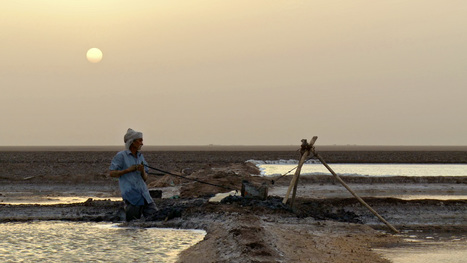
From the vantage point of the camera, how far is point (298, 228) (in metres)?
11.6

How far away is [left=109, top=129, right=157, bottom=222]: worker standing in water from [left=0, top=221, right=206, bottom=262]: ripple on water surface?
59cm

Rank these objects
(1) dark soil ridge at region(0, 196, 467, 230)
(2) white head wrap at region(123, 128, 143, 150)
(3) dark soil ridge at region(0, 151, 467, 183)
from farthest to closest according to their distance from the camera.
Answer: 1. (3) dark soil ridge at region(0, 151, 467, 183)
2. (1) dark soil ridge at region(0, 196, 467, 230)
3. (2) white head wrap at region(123, 128, 143, 150)

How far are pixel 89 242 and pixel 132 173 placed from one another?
1816 millimetres

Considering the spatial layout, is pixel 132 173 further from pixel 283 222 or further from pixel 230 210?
pixel 283 222

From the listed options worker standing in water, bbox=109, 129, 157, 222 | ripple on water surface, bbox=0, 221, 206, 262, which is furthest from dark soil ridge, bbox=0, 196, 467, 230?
ripple on water surface, bbox=0, 221, 206, 262

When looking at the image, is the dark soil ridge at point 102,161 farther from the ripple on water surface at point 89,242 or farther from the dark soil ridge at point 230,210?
the ripple on water surface at point 89,242

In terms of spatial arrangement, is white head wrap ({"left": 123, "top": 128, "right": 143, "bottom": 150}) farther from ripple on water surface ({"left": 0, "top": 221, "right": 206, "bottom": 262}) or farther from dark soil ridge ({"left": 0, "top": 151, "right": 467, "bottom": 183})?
dark soil ridge ({"left": 0, "top": 151, "right": 467, "bottom": 183})

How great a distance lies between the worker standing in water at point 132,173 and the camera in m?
11.1

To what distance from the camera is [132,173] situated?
11.4m

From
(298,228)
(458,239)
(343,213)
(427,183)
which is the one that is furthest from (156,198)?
(427,183)

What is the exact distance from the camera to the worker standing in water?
11.1 metres

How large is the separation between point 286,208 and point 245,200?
1.12m

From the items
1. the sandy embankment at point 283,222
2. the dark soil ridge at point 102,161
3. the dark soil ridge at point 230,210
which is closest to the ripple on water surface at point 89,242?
the sandy embankment at point 283,222

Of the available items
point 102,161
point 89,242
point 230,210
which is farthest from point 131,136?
point 102,161
